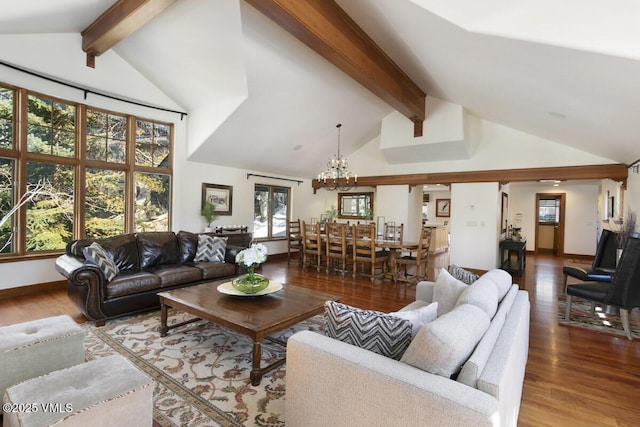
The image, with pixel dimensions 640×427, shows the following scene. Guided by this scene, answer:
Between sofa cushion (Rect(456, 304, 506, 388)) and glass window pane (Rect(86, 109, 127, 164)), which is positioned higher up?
glass window pane (Rect(86, 109, 127, 164))

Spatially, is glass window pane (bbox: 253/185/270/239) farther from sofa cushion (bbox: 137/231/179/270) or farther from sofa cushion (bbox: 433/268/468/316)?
sofa cushion (bbox: 433/268/468/316)

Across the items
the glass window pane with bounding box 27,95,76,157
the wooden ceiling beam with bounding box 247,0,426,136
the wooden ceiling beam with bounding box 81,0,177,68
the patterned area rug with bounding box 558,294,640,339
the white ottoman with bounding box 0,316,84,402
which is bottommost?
the patterned area rug with bounding box 558,294,640,339

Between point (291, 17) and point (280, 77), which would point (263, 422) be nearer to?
point (291, 17)

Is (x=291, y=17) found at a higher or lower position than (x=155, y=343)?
higher

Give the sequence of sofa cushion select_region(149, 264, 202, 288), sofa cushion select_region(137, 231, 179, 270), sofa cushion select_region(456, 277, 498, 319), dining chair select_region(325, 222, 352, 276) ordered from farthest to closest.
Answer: dining chair select_region(325, 222, 352, 276) → sofa cushion select_region(137, 231, 179, 270) → sofa cushion select_region(149, 264, 202, 288) → sofa cushion select_region(456, 277, 498, 319)

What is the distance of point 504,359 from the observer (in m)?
1.36

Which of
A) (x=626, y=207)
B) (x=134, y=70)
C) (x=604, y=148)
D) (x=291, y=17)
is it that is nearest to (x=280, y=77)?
(x=291, y=17)

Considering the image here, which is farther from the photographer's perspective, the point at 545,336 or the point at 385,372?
the point at 545,336

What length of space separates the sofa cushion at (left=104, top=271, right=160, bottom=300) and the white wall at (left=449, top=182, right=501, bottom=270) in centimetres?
617

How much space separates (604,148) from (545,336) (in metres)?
3.74

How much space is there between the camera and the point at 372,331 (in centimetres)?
156

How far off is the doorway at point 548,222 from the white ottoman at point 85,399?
11.3 metres

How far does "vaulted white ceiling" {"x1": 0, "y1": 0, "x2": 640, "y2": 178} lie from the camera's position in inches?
95.1

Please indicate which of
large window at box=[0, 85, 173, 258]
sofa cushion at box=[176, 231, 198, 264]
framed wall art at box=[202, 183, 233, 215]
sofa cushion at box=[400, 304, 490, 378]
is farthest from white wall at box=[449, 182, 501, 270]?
large window at box=[0, 85, 173, 258]
